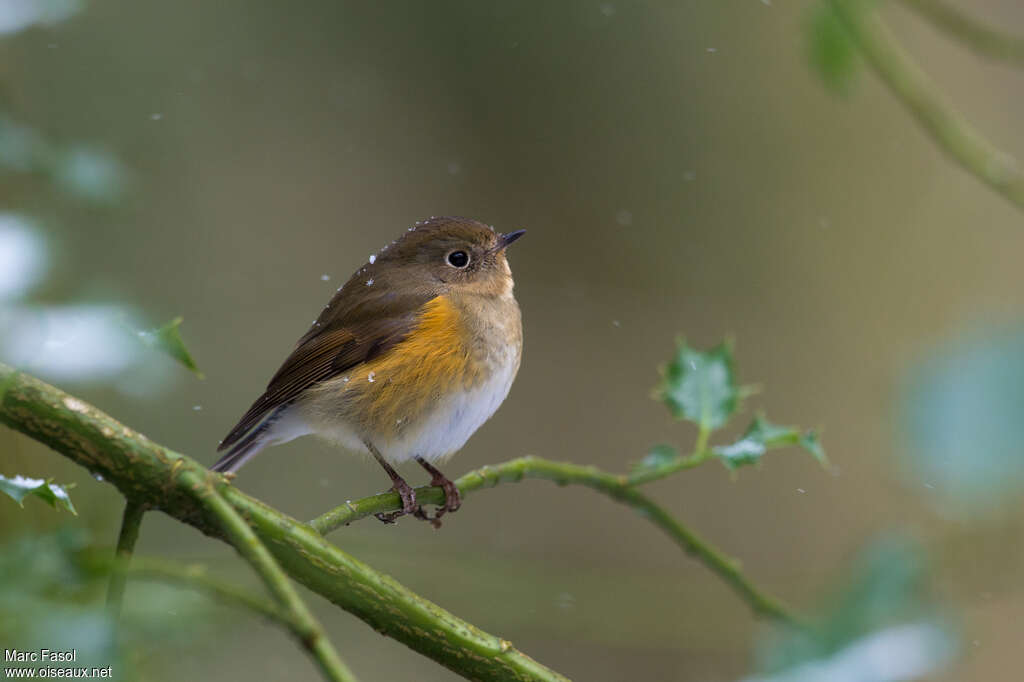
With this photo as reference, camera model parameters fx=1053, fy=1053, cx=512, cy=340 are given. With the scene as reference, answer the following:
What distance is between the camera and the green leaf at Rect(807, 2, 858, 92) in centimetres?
179

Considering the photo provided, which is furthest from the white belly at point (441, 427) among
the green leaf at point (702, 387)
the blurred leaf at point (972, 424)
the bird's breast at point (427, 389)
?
the blurred leaf at point (972, 424)

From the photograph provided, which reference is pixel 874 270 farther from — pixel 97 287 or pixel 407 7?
pixel 97 287

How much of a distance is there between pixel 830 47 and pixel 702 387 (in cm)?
66

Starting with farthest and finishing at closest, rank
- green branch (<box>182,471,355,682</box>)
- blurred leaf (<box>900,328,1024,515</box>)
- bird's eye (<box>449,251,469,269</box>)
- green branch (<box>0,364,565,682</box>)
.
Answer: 1. bird's eye (<box>449,251,469,269</box>)
2. green branch (<box>0,364,565,682</box>)
3. green branch (<box>182,471,355,682</box>)
4. blurred leaf (<box>900,328,1024,515</box>)

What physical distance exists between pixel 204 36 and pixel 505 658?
490 centimetres

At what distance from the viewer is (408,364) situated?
8.79 feet

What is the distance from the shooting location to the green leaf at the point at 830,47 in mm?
1792

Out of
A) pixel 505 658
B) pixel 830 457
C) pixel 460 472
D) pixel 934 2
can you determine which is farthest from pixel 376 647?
pixel 934 2

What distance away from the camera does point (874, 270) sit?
→ 19.3 feet

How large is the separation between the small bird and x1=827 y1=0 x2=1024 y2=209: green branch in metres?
1.16

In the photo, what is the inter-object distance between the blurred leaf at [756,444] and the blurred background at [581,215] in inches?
109

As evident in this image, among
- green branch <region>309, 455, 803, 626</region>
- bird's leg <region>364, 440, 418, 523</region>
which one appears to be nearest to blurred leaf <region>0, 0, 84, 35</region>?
green branch <region>309, 455, 803, 626</region>

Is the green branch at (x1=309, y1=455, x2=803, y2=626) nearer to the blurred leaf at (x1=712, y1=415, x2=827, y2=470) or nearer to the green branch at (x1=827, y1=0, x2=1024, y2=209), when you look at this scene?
the blurred leaf at (x1=712, y1=415, x2=827, y2=470)

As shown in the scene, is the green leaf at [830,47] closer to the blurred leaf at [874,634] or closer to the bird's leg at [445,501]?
the bird's leg at [445,501]
